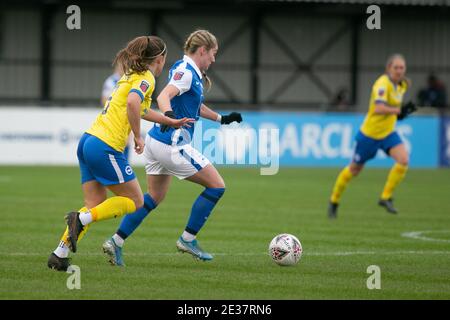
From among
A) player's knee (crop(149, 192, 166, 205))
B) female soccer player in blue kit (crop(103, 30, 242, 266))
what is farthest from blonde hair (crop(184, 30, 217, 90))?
player's knee (crop(149, 192, 166, 205))

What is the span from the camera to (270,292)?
8.05 m

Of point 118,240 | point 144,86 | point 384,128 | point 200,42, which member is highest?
point 200,42

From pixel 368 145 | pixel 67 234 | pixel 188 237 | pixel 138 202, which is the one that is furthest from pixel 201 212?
pixel 368 145

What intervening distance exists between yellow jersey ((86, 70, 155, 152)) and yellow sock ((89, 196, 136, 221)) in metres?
0.48

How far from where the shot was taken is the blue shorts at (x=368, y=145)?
15.7 meters

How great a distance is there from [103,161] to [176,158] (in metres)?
1.13

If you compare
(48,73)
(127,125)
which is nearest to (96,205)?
(127,125)

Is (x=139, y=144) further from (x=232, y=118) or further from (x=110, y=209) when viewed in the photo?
(x=232, y=118)

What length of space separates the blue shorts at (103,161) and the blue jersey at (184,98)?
930 millimetres

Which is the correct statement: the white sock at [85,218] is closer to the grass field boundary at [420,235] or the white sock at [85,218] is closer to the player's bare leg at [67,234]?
the player's bare leg at [67,234]

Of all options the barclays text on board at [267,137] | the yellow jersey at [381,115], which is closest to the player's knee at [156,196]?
the yellow jersey at [381,115]

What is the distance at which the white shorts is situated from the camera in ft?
32.2

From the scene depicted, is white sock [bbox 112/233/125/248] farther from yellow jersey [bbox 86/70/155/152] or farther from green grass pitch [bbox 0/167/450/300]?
yellow jersey [bbox 86/70/155/152]

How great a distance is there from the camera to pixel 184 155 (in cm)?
984
